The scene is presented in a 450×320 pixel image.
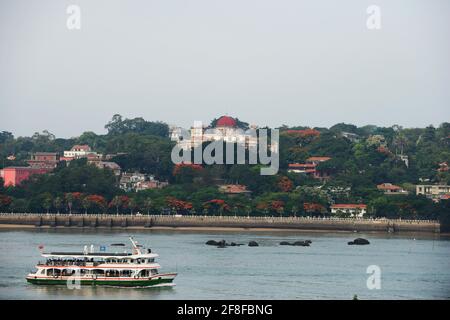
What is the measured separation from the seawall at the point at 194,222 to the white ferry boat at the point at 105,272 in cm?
5822

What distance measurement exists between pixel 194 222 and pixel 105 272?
60681 mm

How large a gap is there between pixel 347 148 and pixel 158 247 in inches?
3284

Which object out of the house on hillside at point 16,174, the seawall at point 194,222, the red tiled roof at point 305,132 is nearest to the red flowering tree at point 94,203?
the seawall at point 194,222

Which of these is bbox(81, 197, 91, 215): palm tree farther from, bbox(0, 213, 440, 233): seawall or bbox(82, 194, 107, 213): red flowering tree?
bbox(0, 213, 440, 233): seawall

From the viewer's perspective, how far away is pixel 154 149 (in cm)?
17125

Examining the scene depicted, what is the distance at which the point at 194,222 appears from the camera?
125750 millimetres

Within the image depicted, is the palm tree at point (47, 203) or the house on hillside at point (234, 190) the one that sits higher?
the house on hillside at point (234, 190)

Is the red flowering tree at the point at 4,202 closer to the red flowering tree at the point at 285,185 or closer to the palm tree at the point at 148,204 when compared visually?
the palm tree at the point at 148,204

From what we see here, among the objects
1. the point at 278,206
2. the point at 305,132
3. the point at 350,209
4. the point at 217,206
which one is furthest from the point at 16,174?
the point at 350,209

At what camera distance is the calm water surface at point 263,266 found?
63688 mm

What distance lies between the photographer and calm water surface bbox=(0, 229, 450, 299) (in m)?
63.7
